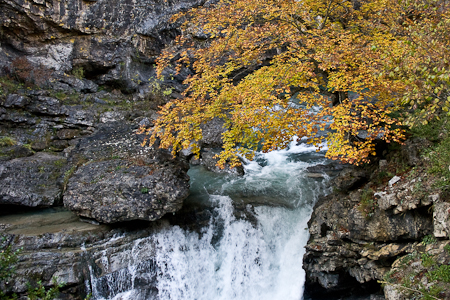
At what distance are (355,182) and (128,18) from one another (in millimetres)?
14626

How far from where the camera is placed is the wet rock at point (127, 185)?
8133mm

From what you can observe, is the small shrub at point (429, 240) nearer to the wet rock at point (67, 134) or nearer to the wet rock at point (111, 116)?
the wet rock at point (111, 116)

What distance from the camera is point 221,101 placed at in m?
8.45

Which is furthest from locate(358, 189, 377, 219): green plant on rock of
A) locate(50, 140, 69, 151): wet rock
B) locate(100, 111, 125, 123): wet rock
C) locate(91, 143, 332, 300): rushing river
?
locate(50, 140, 69, 151): wet rock

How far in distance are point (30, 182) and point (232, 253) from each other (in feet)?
23.3

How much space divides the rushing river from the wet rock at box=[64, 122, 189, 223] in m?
0.97

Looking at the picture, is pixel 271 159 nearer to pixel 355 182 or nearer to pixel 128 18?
pixel 355 182

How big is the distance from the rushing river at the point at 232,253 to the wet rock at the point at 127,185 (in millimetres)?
971

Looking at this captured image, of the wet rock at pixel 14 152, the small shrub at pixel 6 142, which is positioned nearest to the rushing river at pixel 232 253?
the wet rock at pixel 14 152

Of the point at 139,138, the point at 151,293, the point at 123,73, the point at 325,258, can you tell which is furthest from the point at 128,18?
the point at 325,258

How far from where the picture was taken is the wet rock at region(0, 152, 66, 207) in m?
9.14

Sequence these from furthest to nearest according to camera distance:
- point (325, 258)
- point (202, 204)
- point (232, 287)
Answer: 1. point (202, 204)
2. point (232, 287)
3. point (325, 258)

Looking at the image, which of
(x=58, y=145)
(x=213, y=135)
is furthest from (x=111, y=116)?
(x=213, y=135)

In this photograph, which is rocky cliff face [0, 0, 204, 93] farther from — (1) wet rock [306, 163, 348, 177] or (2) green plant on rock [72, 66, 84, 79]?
(1) wet rock [306, 163, 348, 177]
